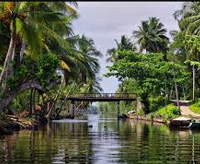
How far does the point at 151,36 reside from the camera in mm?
72688

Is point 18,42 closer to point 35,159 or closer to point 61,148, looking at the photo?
point 61,148

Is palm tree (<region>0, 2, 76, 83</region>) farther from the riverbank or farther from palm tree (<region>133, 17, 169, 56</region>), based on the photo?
palm tree (<region>133, 17, 169, 56</region>)

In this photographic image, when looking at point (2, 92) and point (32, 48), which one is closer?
point (32, 48)

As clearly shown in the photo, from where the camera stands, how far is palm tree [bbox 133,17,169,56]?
72.6 m

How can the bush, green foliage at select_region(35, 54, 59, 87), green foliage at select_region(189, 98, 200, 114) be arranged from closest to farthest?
green foliage at select_region(35, 54, 59, 87) < green foliage at select_region(189, 98, 200, 114) < the bush

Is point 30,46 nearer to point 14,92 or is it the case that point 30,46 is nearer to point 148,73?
point 14,92

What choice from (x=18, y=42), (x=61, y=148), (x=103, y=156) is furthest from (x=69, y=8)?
(x=103, y=156)

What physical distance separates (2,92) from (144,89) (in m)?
32.5

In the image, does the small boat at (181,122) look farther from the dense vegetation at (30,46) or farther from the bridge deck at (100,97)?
the bridge deck at (100,97)

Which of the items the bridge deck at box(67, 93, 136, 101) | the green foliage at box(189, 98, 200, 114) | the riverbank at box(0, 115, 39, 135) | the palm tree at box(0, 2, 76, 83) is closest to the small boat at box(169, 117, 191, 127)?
the green foliage at box(189, 98, 200, 114)

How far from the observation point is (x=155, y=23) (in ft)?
243

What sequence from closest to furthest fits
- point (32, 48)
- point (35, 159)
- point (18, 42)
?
point (35, 159), point (32, 48), point (18, 42)

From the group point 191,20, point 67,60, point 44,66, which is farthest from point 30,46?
point 191,20

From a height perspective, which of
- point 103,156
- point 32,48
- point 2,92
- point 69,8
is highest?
point 69,8
